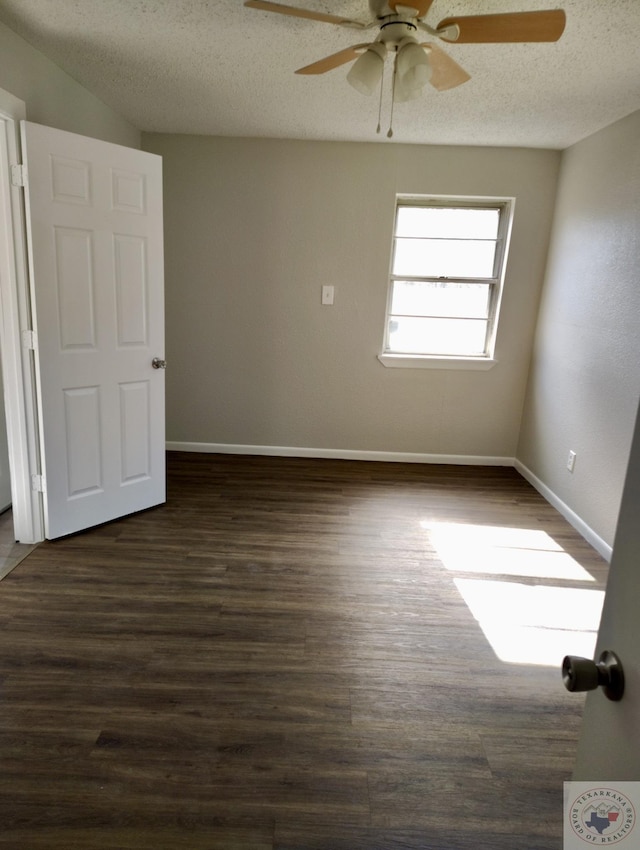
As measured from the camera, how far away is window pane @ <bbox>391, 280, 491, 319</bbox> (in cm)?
413

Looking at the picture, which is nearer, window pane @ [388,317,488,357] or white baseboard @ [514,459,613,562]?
white baseboard @ [514,459,613,562]

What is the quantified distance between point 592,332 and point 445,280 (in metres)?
1.26

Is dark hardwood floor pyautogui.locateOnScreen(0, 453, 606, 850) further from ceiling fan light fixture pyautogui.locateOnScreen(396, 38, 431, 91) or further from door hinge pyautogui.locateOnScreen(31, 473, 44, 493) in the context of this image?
ceiling fan light fixture pyautogui.locateOnScreen(396, 38, 431, 91)

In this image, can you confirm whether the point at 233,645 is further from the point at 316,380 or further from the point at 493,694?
the point at 316,380

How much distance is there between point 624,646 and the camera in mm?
668

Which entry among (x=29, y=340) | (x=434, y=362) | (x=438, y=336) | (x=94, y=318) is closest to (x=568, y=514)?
(x=434, y=362)

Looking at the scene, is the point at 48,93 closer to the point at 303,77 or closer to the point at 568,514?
the point at 303,77

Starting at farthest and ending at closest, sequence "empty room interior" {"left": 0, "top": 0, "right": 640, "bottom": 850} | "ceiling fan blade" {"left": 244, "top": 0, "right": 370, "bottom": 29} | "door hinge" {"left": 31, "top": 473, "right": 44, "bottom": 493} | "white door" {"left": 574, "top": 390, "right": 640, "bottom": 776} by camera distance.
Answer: "door hinge" {"left": 31, "top": 473, "right": 44, "bottom": 493} → "ceiling fan blade" {"left": 244, "top": 0, "right": 370, "bottom": 29} → "empty room interior" {"left": 0, "top": 0, "right": 640, "bottom": 850} → "white door" {"left": 574, "top": 390, "right": 640, "bottom": 776}

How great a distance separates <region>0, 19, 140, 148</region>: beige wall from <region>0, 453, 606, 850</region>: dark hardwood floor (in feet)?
7.30

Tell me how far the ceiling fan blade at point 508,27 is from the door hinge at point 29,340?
2.17 m

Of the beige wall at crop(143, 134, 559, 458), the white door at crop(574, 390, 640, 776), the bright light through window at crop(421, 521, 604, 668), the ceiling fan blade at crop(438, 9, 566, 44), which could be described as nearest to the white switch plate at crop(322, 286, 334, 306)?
the beige wall at crop(143, 134, 559, 458)

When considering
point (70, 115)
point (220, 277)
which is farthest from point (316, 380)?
point (70, 115)

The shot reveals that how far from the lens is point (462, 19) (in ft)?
5.65

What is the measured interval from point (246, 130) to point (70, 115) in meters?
1.21
